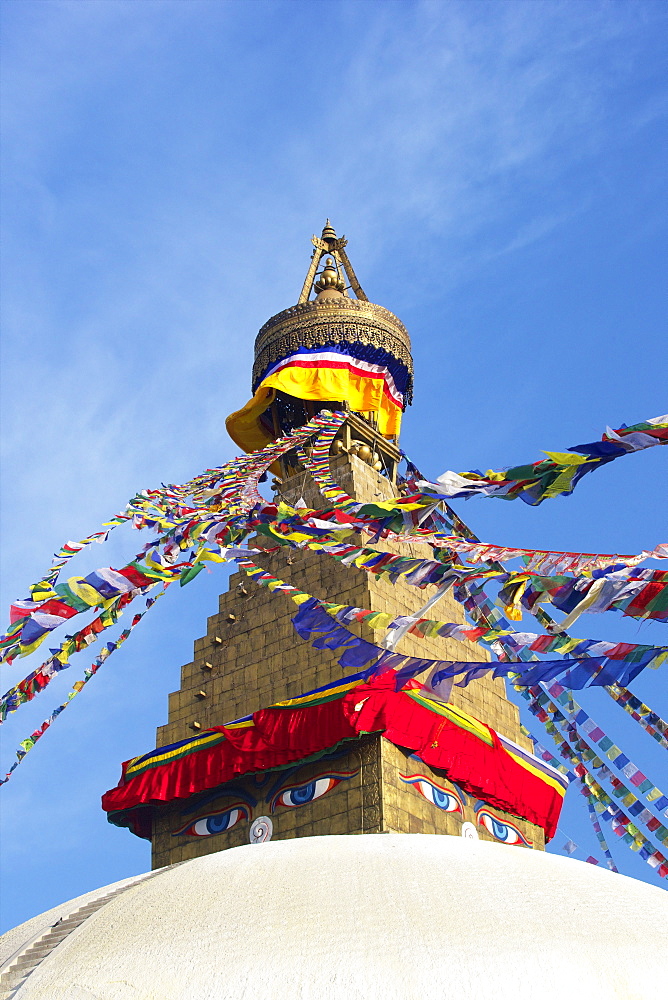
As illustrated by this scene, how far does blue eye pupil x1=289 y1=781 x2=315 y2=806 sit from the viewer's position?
1099 centimetres

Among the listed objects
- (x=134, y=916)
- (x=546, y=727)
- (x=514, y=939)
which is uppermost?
(x=546, y=727)

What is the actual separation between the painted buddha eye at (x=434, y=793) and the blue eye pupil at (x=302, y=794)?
2.93 ft

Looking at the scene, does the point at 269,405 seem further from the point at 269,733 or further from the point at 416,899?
the point at 416,899

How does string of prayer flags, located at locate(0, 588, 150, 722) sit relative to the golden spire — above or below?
below

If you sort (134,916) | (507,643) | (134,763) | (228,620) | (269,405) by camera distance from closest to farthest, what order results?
(507,643) → (134,916) → (134,763) → (228,620) → (269,405)

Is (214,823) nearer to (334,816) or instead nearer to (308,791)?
(308,791)

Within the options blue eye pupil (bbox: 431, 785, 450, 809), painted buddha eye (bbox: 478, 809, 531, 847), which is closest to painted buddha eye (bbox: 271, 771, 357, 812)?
blue eye pupil (bbox: 431, 785, 450, 809)

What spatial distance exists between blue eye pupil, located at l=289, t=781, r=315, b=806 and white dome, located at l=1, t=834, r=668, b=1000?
130 inches

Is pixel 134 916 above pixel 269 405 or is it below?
below

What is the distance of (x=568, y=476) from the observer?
6.37m

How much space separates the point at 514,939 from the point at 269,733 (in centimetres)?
523

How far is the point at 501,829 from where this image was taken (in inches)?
453

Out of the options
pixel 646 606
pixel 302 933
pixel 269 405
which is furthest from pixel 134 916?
pixel 269 405

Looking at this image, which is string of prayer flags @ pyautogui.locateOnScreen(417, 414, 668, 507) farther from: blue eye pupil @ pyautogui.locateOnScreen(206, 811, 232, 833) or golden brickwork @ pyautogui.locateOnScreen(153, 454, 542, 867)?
blue eye pupil @ pyautogui.locateOnScreen(206, 811, 232, 833)
